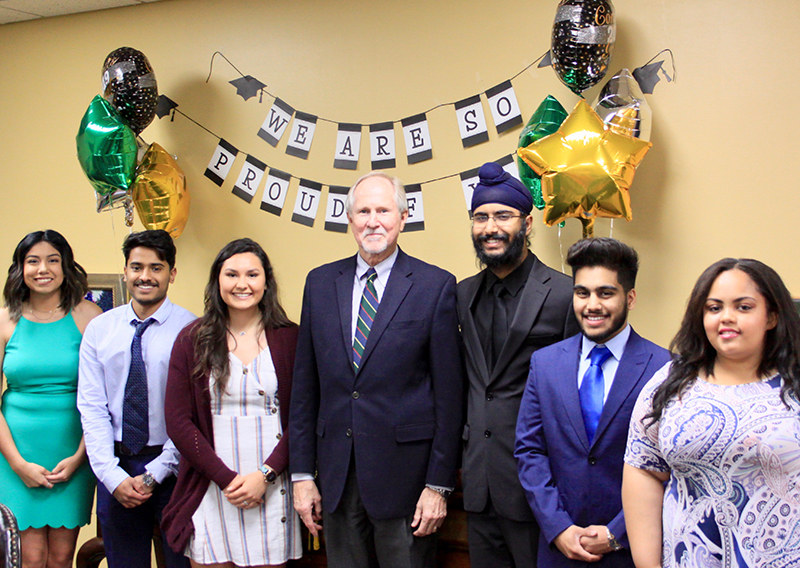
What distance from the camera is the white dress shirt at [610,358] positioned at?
1.76 m

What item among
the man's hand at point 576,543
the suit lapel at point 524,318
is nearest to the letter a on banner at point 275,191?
the suit lapel at point 524,318

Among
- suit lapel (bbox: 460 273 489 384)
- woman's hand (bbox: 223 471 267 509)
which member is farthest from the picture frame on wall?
suit lapel (bbox: 460 273 489 384)

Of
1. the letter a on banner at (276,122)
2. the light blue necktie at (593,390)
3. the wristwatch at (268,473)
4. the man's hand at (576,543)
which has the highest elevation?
the letter a on banner at (276,122)

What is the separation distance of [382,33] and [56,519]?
2370 mm

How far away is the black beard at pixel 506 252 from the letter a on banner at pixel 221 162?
1.69 m

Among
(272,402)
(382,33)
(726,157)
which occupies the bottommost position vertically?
(272,402)

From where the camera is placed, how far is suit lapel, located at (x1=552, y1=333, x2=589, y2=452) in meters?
1.72

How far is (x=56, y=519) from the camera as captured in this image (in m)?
2.47

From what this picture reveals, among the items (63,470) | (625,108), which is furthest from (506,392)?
(63,470)

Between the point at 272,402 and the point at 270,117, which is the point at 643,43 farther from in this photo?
the point at 272,402

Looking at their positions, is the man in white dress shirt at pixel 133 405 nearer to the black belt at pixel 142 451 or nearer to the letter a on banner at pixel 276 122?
the black belt at pixel 142 451

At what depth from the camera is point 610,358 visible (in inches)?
69.9

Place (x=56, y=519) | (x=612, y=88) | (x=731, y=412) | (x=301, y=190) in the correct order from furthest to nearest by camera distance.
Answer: (x=301, y=190) < (x=56, y=519) < (x=612, y=88) < (x=731, y=412)

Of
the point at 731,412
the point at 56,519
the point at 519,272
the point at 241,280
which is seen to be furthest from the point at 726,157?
the point at 56,519
